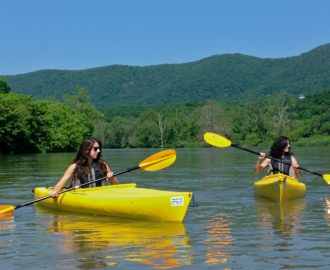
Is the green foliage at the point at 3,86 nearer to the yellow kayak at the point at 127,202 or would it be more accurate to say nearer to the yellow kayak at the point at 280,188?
the yellow kayak at the point at 280,188

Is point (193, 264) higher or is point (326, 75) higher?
point (326, 75)

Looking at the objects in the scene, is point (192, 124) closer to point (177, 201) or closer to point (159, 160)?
point (159, 160)

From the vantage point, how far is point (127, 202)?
8.87 m

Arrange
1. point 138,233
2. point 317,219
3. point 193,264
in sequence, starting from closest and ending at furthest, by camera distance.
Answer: point 193,264
point 138,233
point 317,219

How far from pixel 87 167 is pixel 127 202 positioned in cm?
131

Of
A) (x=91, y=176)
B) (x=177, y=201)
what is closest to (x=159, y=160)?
(x=91, y=176)

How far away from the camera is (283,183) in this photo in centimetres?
1094

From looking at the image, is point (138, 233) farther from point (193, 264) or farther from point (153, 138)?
point (153, 138)

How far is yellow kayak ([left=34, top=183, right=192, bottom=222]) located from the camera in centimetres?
840

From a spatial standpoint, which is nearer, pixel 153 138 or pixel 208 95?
pixel 153 138

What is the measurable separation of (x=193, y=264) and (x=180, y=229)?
2.08 m

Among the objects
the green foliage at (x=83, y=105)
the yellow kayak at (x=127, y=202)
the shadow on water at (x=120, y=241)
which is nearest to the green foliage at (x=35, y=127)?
the green foliage at (x=83, y=105)

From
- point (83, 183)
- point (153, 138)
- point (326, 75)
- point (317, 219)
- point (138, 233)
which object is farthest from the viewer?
point (326, 75)

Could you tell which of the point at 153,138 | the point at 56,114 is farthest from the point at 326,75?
the point at 56,114
